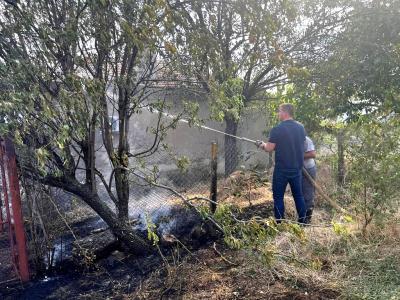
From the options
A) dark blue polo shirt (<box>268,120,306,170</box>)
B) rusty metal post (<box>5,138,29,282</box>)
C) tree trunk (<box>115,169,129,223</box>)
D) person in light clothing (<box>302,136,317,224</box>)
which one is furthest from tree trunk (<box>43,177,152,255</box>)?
person in light clothing (<box>302,136,317,224</box>)

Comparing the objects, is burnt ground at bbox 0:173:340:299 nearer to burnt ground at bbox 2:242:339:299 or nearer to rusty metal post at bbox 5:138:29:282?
burnt ground at bbox 2:242:339:299

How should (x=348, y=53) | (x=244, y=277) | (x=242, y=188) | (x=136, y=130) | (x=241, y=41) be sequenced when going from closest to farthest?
(x=244, y=277), (x=242, y=188), (x=348, y=53), (x=241, y=41), (x=136, y=130)

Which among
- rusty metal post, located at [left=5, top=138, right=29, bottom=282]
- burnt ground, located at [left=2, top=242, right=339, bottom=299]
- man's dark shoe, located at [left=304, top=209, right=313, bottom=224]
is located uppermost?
rusty metal post, located at [left=5, top=138, right=29, bottom=282]

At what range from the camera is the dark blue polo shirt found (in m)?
4.83

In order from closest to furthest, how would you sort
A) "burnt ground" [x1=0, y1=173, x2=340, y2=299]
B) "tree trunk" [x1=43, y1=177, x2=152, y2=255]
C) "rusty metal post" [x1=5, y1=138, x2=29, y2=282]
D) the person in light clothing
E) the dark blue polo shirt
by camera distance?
1. "burnt ground" [x1=0, y1=173, x2=340, y2=299]
2. "rusty metal post" [x1=5, y1=138, x2=29, y2=282]
3. "tree trunk" [x1=43, y1=177, x2=152, y2=255]
4. the dark blue polo shirt
5. the person in light clothing

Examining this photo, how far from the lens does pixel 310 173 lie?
532cm

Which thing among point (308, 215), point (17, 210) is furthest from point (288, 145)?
point (17, 210)

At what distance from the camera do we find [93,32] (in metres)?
3.35

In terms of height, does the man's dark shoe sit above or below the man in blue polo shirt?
below

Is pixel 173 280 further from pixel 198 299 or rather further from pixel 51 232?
pixel 51 232

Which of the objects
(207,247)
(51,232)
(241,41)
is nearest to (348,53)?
(241,41)

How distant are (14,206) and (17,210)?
0.05 m

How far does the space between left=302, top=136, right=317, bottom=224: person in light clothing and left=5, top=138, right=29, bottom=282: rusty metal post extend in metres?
3.58

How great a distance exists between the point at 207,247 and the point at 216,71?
84.2 inches
